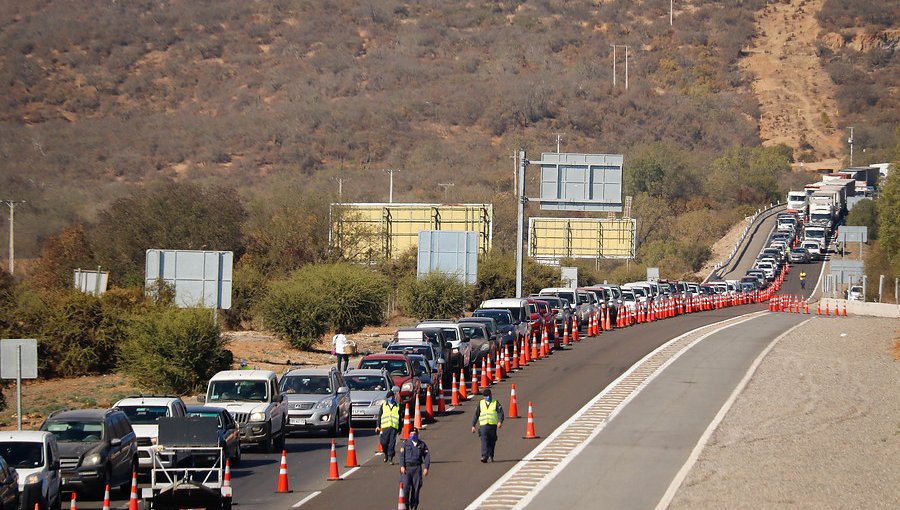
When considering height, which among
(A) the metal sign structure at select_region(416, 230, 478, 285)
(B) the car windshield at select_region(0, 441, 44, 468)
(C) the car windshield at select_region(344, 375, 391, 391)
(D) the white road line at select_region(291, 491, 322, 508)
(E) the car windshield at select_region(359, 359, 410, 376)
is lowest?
(D) the white road line at select_region(291, 491, 322, 508)

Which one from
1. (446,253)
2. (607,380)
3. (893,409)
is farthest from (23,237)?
(893,409)

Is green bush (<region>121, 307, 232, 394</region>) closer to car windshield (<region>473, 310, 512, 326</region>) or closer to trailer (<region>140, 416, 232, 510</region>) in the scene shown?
car windshield (<region>473, 310, 512, 326</region>)

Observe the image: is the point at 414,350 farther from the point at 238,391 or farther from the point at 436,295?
the point at 436,295

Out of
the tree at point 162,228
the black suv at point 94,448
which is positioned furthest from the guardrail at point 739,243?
the black suv at point 94,448

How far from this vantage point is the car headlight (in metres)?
21.1

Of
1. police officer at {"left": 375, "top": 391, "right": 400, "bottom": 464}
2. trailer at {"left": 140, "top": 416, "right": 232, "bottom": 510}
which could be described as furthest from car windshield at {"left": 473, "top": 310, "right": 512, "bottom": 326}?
trailer at {"left": 140, "top": 416, "right": 232, "bottom": 510}

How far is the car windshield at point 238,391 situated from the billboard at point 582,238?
6638 cm

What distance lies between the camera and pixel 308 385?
29.3m

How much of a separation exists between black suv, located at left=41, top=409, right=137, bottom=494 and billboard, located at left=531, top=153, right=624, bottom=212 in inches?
1597

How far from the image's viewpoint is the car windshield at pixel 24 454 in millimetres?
19750

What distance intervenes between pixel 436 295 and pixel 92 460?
42.4m

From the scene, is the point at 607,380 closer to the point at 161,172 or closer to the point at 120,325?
the point at 120,325

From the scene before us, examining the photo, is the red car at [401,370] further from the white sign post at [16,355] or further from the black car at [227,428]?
the white sign post at [16,355]

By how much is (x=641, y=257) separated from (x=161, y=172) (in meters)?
76.3
